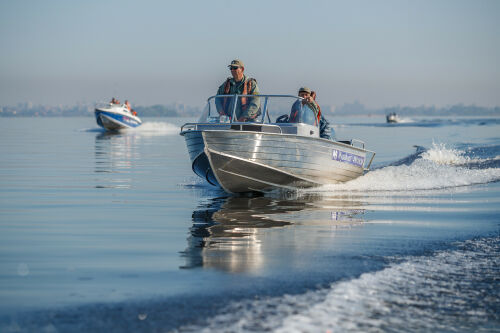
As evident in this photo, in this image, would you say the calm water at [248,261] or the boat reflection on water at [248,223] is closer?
the calm water at [248,261]

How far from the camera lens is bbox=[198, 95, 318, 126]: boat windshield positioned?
43.1 feet

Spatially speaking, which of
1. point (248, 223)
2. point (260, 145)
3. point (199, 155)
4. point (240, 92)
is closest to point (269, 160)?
point (260, 145)

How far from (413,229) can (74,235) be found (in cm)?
466

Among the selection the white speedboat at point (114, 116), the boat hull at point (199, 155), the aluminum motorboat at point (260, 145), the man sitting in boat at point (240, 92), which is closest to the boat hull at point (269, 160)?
the aluminum motorboat at point (260, 145)

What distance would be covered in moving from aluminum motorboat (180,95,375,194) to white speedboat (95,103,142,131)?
4986 centimetres

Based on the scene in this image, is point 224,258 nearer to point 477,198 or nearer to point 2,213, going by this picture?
point 2,213

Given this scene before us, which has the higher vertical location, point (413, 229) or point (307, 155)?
point (307, 155)

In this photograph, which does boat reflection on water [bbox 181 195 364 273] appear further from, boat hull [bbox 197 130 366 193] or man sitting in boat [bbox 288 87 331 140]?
man sitting in boat [bbox 288 87 331 140]

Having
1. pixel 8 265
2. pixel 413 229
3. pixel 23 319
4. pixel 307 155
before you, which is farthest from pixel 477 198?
pixel 23 319

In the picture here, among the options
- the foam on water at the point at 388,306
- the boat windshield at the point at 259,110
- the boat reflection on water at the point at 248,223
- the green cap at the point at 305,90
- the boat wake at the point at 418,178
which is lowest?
the foam on water at the point at 388,306

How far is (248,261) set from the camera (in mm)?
6840

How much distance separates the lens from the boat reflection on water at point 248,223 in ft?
23.0

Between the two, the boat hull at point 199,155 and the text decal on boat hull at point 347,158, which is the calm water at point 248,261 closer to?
the boat hull at point 199,155

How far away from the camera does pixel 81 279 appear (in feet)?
19.9
